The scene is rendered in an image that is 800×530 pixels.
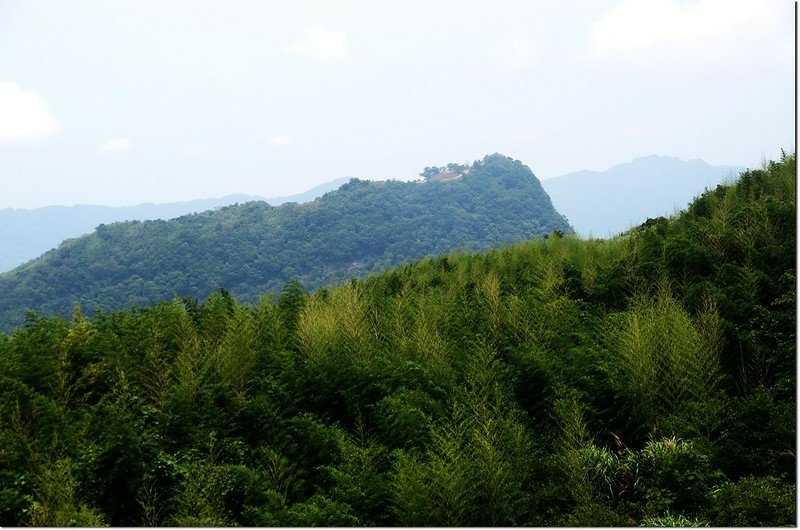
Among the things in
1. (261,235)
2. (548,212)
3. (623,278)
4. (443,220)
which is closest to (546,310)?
(623,278)

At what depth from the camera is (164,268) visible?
1754 inches

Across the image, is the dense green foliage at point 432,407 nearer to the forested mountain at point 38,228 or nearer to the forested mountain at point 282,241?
the forested mountain at point 282,241

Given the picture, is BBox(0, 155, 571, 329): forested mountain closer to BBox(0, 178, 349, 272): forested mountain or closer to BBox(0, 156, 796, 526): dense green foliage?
BBox(0, 156, 796, 526): dense green foliage

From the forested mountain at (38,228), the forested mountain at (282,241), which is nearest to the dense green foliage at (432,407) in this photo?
the forested mountain at (282,241)

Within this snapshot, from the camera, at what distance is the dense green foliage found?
3766mm

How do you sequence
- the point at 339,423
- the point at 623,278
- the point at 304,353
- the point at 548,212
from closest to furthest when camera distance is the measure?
1. the point at 339,423
2. the point at 304,353
3. the point at 623,278
4. the point at 548,212

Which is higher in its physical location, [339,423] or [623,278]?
[623,278]

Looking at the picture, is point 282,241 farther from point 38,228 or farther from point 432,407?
point 38,228

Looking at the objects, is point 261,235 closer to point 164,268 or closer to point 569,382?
point 164,268

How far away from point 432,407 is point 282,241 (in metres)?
50.6

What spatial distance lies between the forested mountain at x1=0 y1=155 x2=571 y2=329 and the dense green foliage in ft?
83.6

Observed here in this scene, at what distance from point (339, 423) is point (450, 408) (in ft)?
3.36

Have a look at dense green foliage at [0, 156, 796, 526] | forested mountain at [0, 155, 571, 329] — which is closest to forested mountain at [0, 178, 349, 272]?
forested mountain at [0, 155, 571, 329]

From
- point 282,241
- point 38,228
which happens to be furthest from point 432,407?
point 38,228
